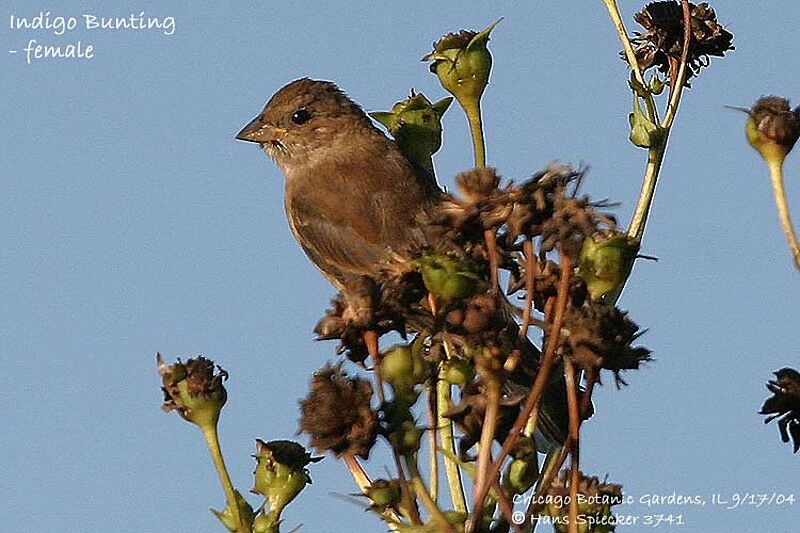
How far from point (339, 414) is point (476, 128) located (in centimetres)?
153

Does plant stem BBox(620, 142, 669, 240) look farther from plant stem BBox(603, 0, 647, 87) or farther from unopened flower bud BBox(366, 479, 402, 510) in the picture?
unopened flower bud BBox(366, 479, 402, 510)

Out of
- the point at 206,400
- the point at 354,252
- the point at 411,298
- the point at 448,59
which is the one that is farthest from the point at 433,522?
the point at 354,252

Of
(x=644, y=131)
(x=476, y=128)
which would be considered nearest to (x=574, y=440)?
(x=644, y=131)

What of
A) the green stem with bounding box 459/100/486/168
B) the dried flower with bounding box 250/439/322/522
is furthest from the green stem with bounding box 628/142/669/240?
the dried flower with bounding box 250/439/322/522

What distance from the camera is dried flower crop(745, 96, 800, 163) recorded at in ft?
12.4

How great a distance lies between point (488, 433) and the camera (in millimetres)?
2965

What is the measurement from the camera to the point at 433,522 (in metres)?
2.96

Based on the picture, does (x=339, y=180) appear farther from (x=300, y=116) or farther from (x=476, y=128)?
(x=476, y=128)

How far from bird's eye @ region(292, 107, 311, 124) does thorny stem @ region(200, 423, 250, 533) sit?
5236 millimetres

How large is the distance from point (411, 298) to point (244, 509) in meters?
0.62

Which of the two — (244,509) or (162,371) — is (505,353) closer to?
(244,509)

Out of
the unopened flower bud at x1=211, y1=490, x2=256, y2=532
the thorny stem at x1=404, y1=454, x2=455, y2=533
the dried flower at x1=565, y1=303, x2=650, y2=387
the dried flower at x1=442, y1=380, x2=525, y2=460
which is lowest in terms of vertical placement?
the thorny stem at x1=404, y1=454, x2=455, y2=533

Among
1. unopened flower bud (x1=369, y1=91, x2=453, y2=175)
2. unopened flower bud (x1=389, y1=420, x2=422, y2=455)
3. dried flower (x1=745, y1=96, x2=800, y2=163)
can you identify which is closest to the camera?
unopened flower bud (x1=389, y1=420, x2=422, y2=455)

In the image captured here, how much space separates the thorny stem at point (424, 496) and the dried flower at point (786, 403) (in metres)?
0.81
